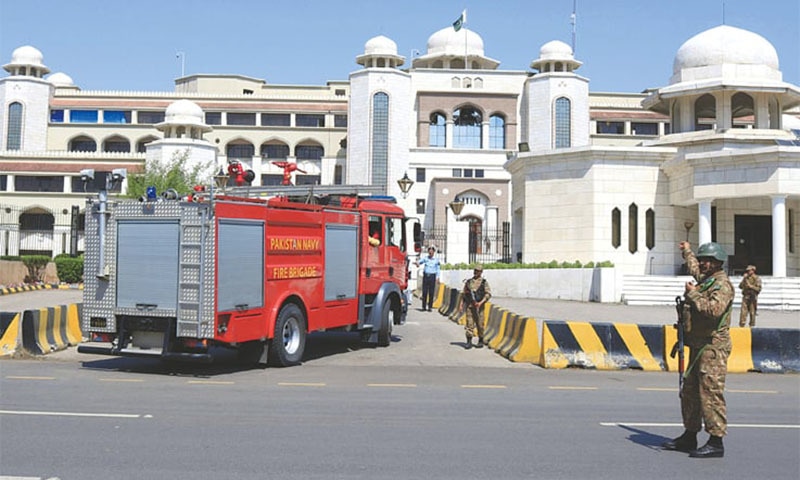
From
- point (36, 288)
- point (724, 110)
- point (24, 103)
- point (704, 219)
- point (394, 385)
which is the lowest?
point (394, 385)

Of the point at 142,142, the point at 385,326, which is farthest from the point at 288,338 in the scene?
the point at 142,142

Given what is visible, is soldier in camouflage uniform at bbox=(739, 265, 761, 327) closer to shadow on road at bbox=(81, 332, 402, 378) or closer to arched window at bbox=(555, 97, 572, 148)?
shadow on road at bbox=(81, 332, 402, 378)

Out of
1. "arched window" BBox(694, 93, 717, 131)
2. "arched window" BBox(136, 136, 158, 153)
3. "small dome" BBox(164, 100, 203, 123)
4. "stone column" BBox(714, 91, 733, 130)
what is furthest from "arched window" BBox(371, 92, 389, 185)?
"stone column" BBox(714, 91, 733, 130)

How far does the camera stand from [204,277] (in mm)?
11156

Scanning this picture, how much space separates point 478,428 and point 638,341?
6.41 meters

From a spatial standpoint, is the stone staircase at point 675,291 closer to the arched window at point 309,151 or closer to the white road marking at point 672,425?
the white road marking at point 672,425

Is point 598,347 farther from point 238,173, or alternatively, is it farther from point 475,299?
point 238,173

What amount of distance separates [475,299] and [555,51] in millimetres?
48090

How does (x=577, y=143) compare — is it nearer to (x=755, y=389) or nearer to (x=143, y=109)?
(x=143, y=109)

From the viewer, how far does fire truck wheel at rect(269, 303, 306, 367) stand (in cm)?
1245

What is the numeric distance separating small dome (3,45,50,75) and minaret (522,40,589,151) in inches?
1607

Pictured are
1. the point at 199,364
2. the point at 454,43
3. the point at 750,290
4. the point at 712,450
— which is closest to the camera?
the point at 712,450

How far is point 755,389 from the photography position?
11.4m

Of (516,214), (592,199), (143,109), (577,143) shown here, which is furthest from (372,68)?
(592,199)
